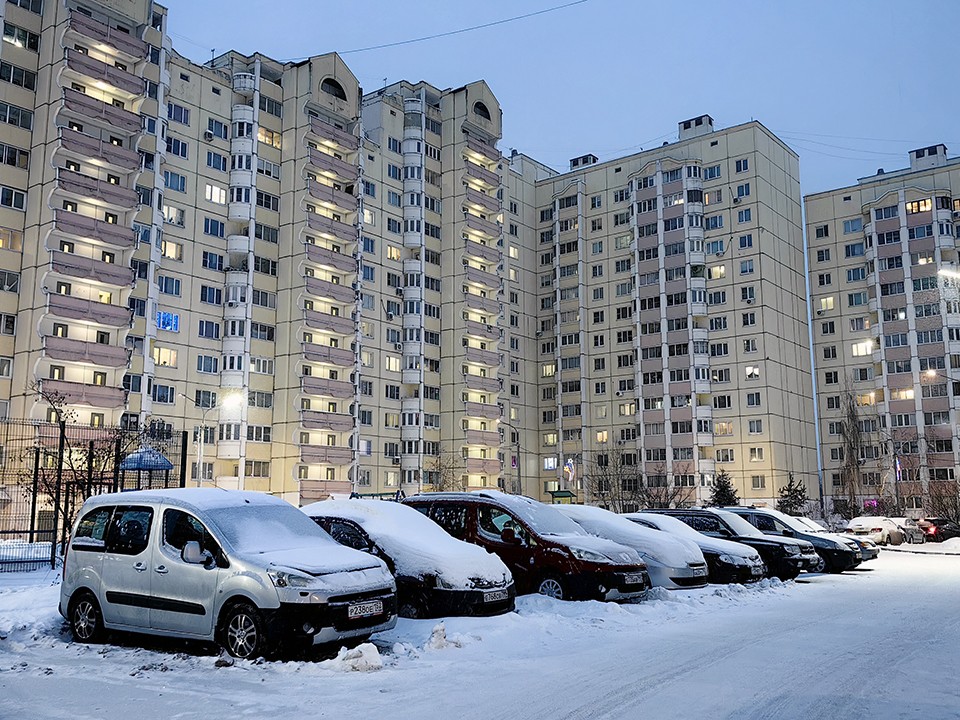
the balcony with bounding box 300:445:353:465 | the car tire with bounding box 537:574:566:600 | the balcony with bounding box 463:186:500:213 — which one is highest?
the balcony with bounding box 463:186:500:213

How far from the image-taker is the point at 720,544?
19.9 metres

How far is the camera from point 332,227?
224 ft

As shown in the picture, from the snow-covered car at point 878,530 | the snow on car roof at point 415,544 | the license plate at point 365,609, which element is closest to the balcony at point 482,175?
the snow-covered car at point 878,530

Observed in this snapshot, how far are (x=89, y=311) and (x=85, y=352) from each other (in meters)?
2.42

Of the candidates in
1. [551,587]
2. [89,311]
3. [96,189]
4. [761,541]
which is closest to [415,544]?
[551,587]

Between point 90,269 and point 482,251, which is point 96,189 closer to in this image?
point 90,269

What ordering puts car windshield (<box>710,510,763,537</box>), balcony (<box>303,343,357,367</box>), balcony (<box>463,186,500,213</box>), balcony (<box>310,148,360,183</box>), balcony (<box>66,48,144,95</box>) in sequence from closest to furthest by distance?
car windshield (<box>710,510,763,537</box>) < balcony (<box>66,48,144,95</box>) < balcony (<box>303,343,357,367</box>) < balcony (<box>310,148,360,183</box>) < balcony (<box>463,186,500,213</box>)

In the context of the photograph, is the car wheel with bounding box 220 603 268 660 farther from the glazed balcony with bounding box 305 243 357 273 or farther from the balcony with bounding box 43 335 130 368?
the glazed balcony with bounding box 305 243 357 273

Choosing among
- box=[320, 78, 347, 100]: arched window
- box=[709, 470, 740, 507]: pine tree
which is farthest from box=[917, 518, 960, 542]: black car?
box=[320, 78, 347, 100]: arched window

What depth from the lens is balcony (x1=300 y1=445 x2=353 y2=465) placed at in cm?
6253

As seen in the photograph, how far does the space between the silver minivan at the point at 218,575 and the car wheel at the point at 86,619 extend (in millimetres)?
13

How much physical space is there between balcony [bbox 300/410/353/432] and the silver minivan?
5145 cm

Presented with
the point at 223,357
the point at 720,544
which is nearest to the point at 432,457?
the point at 223,357

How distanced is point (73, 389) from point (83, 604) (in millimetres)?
41657
